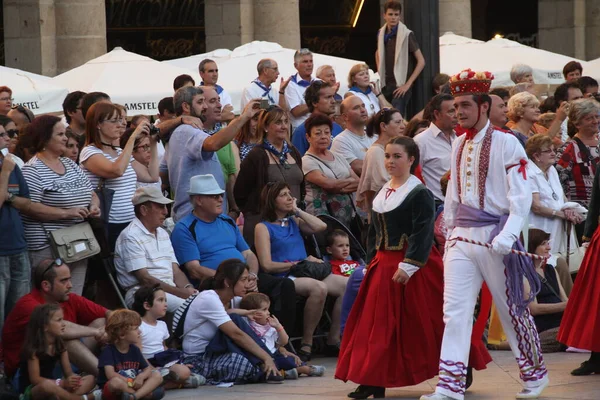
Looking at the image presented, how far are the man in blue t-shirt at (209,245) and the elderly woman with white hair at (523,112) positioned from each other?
11.5 ft

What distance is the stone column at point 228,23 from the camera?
2456cm

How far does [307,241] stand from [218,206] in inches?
46.0

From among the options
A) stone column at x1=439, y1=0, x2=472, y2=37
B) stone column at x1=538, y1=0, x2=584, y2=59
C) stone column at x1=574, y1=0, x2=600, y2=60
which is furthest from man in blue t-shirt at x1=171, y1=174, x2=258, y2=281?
stone column at x1=574, y1=0, x2=600, y2=60

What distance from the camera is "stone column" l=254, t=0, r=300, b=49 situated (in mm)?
24062

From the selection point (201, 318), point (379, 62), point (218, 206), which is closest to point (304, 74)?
point (379, 62)

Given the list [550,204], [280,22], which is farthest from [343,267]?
[280,22]

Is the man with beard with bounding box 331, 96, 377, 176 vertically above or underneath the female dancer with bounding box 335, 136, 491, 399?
above

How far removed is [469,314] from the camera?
936 centimetres

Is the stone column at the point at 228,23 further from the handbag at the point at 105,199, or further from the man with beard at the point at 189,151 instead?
the handbag at the point at 105,199

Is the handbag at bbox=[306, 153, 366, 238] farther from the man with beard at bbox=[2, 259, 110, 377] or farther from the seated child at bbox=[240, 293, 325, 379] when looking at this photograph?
the man with beard at bbox=[2, 259, 110, 377]

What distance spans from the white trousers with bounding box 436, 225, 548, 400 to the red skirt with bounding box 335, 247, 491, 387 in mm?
323

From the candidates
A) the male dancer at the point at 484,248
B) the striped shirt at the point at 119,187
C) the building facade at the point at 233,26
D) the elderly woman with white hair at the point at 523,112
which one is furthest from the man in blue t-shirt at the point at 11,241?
the building facade at the point at 233,26

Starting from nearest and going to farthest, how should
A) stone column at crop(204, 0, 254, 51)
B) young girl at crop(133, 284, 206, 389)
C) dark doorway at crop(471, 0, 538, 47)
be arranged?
1. young girl at crop(133, 284, 206, 389)
2. stone column at crop(204, 0, 254, 51)
3. dark doorway at crop(471, 0, 538, 47)

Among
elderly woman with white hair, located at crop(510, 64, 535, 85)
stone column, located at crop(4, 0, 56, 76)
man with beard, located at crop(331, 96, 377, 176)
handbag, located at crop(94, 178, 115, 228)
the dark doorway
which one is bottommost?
handbag, located at crop(94, 178, 115, 228)
